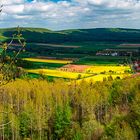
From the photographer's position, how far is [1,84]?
10.1 meters

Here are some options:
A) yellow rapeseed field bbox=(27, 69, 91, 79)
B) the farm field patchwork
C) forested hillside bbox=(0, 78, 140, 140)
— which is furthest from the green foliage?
yellow rapeseed field bbox=(27, 69, 91, 79)

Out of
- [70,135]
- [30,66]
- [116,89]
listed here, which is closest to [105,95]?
[116,89]

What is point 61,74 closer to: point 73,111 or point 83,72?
point 83,72

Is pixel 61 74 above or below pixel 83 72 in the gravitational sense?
below

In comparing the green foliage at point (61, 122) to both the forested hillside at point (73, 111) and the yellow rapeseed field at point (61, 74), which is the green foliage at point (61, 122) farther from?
the yellow rapeseed field at point (61, 74)

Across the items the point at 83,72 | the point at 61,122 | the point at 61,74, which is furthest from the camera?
the point at 83,72

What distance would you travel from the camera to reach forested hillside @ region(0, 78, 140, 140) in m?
65.2

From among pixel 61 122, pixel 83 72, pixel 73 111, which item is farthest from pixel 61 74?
pixel 61 122

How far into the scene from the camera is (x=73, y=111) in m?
92.8

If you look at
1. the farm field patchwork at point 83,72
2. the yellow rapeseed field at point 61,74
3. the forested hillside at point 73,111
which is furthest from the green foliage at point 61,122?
the yellow rapeseed field at point 61,74

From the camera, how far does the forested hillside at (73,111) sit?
214 feet

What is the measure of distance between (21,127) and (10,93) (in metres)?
20.5

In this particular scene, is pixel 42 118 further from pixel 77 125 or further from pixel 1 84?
pixel 1 84

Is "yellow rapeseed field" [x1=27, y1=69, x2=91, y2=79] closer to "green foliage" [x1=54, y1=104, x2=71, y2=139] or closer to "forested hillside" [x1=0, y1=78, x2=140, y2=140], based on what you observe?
"forested hillside" [x1=0, y1=78, x2=140, y2=140]
